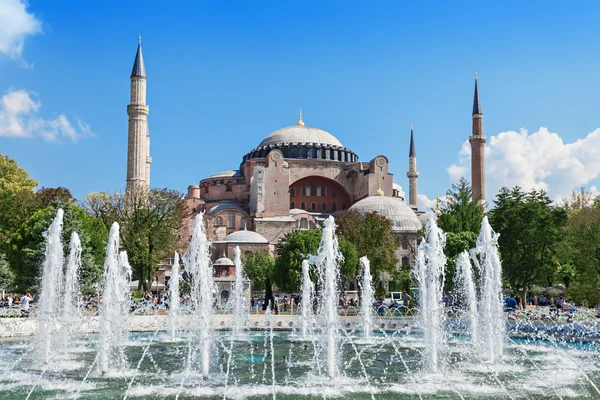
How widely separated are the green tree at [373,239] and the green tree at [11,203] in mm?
16017

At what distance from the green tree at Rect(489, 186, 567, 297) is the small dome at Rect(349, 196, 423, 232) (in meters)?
18.7

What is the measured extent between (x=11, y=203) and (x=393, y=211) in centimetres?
2648

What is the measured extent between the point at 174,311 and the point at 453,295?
13.2 meters

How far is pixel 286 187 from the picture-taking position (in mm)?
51906

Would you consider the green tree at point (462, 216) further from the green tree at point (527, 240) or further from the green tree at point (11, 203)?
the green tree at point (11, 203)

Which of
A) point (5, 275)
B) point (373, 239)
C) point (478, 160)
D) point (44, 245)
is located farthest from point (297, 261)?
point (478, 160)

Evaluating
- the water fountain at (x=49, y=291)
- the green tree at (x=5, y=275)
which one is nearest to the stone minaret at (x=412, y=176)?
the green tree at (x=5, y=275)

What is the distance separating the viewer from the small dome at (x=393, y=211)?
159ft

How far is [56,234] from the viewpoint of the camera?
11.6m

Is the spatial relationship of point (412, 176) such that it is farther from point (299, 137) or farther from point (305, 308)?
point (305, 308)

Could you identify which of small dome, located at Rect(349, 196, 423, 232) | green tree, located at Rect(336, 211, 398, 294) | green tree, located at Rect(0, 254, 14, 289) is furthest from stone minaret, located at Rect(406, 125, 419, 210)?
green tree, located at Rect(0, 254, 14, 289)

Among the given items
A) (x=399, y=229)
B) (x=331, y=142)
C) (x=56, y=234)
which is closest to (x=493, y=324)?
(x=56, y=234)

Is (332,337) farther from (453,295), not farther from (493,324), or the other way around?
(453,295)

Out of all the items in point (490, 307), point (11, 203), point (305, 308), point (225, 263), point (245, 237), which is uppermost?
point (11, 203)
